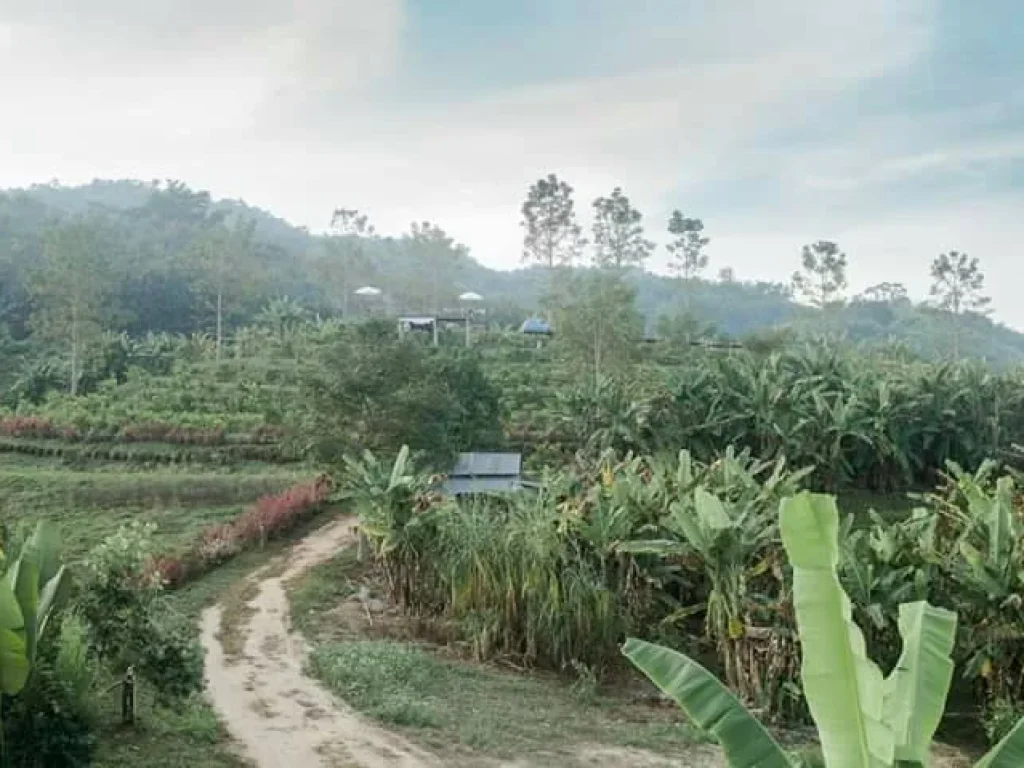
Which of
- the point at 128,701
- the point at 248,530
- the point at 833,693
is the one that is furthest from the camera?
the point at 248,530

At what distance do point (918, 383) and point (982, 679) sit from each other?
1332 centimetres

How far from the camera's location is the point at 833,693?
9.16 ft

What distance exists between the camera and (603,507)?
954 cm

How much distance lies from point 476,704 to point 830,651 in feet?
17.3

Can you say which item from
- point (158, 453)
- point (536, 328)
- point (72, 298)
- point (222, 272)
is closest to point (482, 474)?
point (158, 453)

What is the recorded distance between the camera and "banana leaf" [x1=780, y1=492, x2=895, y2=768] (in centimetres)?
277

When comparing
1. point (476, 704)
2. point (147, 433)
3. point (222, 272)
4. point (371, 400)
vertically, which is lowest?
point (476, 704)

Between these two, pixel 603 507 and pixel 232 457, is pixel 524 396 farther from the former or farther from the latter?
pixel 603 507

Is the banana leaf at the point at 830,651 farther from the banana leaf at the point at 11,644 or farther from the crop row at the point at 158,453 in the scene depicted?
the crop row at the point at 158,453

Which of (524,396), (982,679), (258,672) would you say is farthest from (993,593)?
(524,396)

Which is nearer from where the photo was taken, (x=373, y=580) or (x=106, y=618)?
(x=106, y=618)

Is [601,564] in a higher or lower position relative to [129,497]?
higher

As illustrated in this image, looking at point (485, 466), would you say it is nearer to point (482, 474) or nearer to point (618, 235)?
point (482, 474)

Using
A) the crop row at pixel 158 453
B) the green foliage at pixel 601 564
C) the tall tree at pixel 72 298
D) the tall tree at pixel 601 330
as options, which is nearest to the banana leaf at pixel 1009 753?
the green foliage at pixel 601 564
